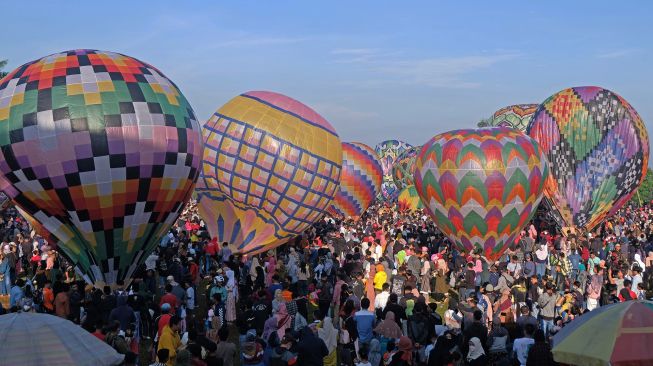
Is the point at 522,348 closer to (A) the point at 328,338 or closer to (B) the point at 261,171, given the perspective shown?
(A) the point at 328,338

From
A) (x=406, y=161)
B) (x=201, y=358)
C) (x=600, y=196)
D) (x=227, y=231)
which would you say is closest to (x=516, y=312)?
(x=201, y=358)

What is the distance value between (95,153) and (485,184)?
12.5 metres

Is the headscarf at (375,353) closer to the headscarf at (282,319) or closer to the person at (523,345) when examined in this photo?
the headscarf at (282,319)

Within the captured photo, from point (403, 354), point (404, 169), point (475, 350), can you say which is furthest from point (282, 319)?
point (404, 169)

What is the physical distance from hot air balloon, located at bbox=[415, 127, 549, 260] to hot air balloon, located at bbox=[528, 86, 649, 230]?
5886 mm

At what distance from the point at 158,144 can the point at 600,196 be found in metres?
20.0

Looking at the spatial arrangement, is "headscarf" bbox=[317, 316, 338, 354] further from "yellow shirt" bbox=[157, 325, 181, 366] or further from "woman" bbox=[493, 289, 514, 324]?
"woman" bbox=[493, 289, 514, 324]

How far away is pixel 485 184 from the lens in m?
24.6

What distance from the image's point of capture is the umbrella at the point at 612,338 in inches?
276

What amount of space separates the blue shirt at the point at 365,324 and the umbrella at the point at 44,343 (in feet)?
17.7

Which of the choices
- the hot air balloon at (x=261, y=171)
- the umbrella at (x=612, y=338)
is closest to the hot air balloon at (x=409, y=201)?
the hot air balloon at (x=261, y=171)

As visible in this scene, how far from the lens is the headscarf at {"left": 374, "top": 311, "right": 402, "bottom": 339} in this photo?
461 inches

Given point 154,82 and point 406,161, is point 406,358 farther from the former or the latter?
point 406,161

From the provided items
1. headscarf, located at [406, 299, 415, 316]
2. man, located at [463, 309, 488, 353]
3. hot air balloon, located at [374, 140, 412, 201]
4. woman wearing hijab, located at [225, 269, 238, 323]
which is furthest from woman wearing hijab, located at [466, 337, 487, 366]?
hot air balloon, located at [374, 140, 412, 201]
